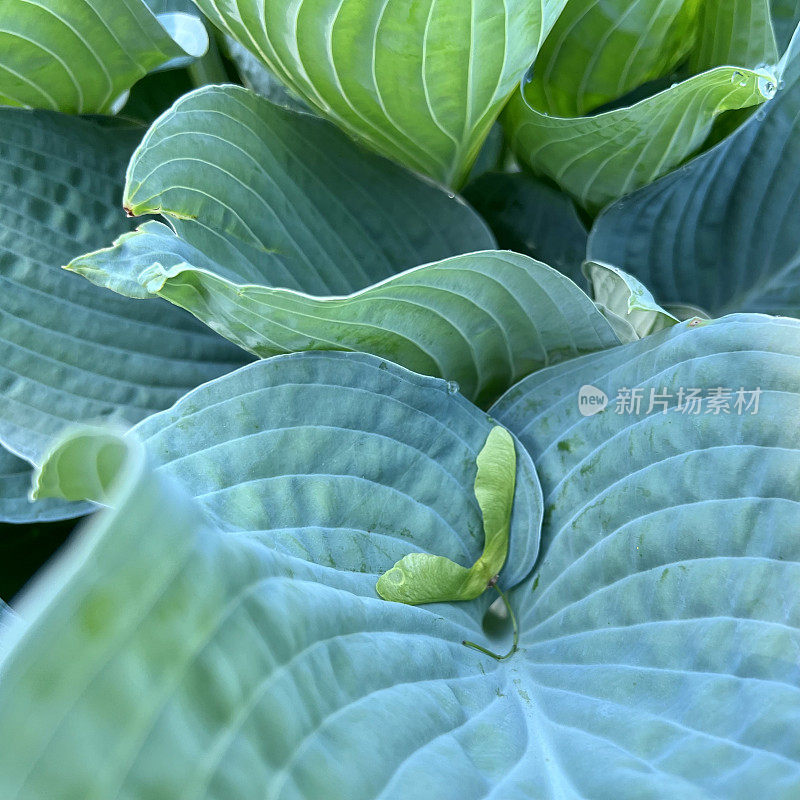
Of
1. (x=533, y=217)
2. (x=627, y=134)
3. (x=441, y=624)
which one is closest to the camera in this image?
(x=441, y=624)

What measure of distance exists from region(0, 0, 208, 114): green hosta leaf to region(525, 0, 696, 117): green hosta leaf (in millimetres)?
241

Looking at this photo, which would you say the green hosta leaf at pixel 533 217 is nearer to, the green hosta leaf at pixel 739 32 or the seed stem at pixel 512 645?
the green hosta leaf at pixel 739 32

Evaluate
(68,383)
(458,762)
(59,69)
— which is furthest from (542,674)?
(59,69)

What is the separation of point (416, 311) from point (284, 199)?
0.14 meters

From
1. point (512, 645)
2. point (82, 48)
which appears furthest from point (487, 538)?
point (82, 48)

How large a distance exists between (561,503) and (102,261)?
255 mm

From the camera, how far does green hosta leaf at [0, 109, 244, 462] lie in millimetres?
490

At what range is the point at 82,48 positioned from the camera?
502 mm

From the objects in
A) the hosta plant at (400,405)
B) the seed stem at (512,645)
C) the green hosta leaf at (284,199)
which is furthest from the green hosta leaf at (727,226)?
the seed stem at (512,645)

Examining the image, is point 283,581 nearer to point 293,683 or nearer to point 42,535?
point 293,683

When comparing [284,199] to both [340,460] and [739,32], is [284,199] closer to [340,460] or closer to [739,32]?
[340,460]

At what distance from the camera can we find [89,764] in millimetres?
168

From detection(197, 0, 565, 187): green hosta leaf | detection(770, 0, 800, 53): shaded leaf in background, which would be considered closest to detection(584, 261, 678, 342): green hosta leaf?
detection(197, 0, 565, 187): green hosta leaf

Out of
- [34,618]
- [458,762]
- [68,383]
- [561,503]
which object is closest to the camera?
[34,618]
